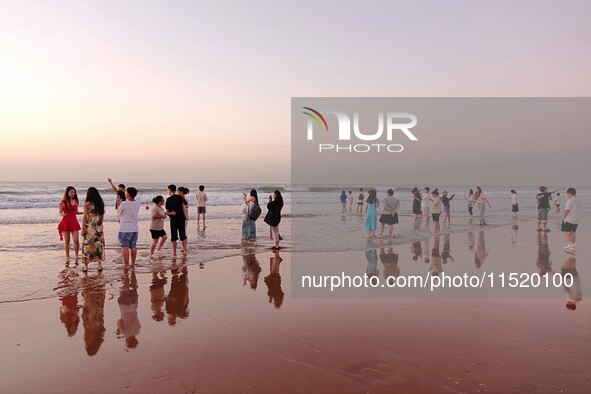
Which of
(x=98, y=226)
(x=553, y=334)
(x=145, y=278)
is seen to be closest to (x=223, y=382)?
(x=553, y=334)

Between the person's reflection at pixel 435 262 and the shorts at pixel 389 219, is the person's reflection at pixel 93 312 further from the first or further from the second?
the shorts at pixel 389 219

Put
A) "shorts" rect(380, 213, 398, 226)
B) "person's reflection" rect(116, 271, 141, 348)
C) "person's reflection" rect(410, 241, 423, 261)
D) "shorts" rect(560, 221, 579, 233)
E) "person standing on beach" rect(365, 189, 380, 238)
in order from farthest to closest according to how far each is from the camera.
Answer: "shorts" rect(380, 213, 398, 226) → "person standing on beach" rect(365, 189, 380, 238) → "shorts" rect(560, 221, 579, 233) → "person's reflection" rect(410, 241, 423, 261) → "person's reflection" rect(116, 271, 141, 348)

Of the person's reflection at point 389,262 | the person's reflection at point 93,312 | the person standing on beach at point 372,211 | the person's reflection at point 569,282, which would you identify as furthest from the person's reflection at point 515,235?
the person's reflection at point 93,312

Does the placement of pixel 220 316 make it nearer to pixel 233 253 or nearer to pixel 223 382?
pixel 223 382

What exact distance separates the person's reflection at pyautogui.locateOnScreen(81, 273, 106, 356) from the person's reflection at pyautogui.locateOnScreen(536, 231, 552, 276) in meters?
9.25

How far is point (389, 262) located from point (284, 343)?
19.7 ft

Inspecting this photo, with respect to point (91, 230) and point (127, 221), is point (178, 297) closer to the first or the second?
point (127, 221)

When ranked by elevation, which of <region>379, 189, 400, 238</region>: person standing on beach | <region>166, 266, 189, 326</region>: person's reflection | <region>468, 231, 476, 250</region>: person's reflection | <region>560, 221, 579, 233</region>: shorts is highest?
<region>379, 189, 400, 238</region>: person standing on beach

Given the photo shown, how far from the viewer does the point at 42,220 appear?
782 inches

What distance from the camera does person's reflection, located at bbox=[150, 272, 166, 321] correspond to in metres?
6.13

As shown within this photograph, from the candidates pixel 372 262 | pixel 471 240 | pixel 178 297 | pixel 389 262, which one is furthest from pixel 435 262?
pixel 178 297

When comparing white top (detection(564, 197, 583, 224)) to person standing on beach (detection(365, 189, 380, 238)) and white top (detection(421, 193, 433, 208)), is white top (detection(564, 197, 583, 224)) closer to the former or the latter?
person standing on beach (detection(365, 189, 380, 238))

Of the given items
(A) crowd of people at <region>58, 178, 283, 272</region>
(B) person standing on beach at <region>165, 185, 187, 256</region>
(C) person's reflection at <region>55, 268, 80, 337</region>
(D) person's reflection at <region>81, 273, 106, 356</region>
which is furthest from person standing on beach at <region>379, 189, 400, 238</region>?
(C) person's reflection at <region>55, 268, 80, 337</region>

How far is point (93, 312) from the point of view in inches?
244
